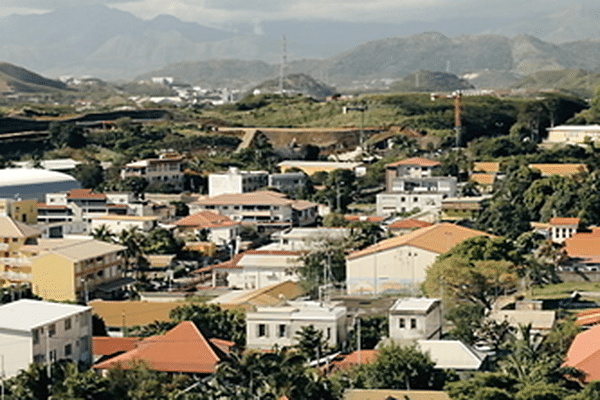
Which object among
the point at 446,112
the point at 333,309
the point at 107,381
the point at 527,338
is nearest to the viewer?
the point at 107,381

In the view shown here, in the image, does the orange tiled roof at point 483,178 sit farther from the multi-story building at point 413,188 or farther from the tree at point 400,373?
the tree at point 400,373

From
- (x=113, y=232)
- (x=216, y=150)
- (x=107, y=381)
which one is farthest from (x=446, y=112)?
(x=107, y=381)

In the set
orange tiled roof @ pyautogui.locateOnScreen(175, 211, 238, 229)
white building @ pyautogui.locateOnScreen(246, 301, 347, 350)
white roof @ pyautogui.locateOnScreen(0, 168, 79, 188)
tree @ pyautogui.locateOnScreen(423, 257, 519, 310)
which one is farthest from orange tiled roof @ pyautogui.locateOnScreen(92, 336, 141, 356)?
white roof @ pyautogui.locateOnScreen(0, 168, 79, 188)

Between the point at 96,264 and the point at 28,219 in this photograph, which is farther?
the point at 28,219

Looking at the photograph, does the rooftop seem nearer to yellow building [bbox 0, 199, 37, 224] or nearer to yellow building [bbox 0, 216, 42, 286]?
yellow building [bbox 0, 216, 42, 286]

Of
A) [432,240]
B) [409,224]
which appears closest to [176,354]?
[432,240]

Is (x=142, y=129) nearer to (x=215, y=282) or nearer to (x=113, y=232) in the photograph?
(x=113, y=232)

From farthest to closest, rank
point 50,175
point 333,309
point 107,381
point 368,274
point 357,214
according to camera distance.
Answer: point 50,175
point 357,214
point 368,274
point 333,309
point 107,381

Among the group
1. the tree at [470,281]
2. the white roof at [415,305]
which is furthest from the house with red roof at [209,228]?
the white roof at [415,305]
